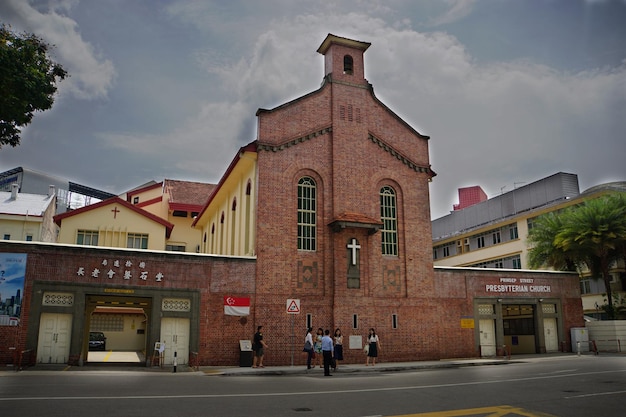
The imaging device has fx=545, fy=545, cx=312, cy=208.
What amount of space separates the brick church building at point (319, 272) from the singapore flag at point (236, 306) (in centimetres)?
→ 18

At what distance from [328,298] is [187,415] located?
51.4ft

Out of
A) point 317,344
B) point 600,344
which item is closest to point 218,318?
point 317,344

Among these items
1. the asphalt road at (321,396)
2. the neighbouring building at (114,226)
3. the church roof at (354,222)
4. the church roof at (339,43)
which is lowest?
the asphalt road at (321,396)

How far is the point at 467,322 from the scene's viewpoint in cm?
2828

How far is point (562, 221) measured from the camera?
34969 mm

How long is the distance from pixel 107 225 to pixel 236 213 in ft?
28.2

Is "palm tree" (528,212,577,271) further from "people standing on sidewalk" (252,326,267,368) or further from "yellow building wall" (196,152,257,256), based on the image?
"people standing on sidewalk" (252,326,267,368)

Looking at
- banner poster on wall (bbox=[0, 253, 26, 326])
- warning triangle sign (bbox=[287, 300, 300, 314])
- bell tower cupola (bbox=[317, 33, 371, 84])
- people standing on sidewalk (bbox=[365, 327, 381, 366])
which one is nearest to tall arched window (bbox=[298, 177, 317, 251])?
warning triangle sign (bbox=[287, 300, 300, 314])

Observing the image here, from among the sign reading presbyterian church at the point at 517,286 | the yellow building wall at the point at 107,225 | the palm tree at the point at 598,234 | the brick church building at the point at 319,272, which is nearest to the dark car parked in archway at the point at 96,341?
the yellow building wall at the point at 107,225

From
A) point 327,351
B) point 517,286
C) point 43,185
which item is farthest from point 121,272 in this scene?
point 43,185

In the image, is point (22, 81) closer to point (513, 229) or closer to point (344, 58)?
point (344, 58)

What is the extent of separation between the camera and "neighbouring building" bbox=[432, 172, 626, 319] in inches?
1587

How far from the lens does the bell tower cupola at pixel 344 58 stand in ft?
93.1

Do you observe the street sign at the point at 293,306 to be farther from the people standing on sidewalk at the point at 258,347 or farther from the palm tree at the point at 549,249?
the palm tree at the point at 549,249
